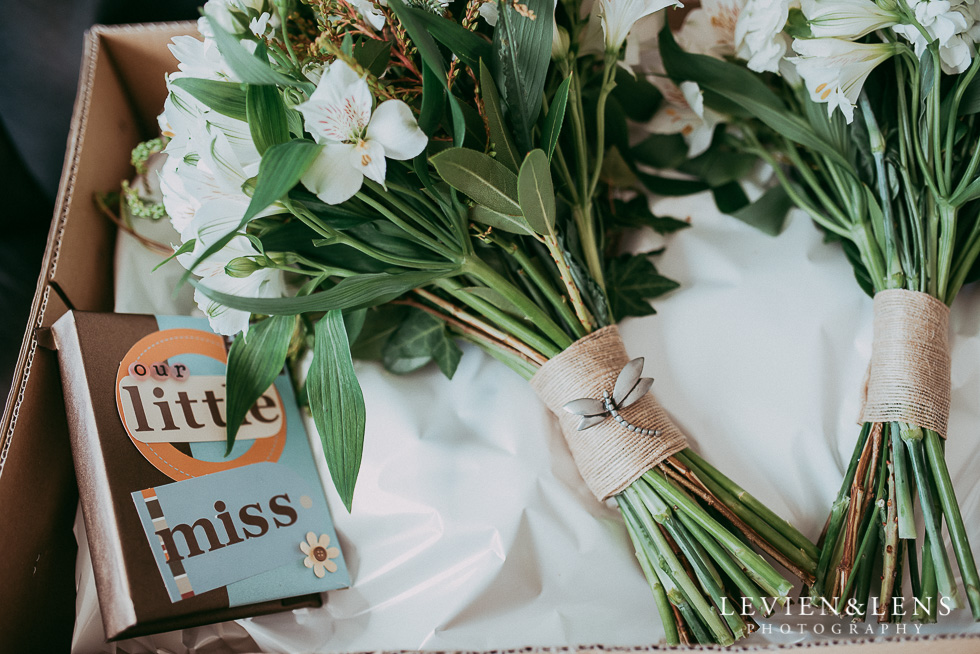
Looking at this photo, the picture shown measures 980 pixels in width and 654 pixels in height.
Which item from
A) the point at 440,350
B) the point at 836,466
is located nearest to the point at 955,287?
the point at 836,466

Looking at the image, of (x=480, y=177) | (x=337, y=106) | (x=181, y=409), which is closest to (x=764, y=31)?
(x=480, y=177)

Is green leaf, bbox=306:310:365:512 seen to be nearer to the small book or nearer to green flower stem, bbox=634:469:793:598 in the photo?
the small book

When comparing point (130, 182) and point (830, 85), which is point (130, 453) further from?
point (830, 85)

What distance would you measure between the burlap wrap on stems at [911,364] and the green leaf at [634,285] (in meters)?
0.26

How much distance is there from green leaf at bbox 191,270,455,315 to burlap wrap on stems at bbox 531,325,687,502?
0.55 feet

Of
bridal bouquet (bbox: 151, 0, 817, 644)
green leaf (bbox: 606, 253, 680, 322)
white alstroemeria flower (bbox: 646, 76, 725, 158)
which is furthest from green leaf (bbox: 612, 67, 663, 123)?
green leaf (bbox: 606, 253, 680, 322)

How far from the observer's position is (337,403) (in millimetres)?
657

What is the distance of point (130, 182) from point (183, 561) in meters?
0.61

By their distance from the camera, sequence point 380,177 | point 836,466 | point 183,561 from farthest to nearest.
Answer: point 836,466, point 183,561, point 380,177

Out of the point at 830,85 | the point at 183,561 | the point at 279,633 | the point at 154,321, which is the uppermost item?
the point at 830,85

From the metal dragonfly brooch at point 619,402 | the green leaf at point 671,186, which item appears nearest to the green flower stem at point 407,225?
the metal dragonfly brooch at point 619,402

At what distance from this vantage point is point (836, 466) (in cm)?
77

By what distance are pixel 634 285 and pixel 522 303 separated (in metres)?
0.24

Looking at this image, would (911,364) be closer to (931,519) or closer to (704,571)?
(931,519)
